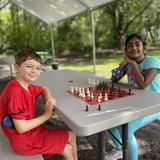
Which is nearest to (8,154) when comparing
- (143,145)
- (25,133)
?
(25,133)

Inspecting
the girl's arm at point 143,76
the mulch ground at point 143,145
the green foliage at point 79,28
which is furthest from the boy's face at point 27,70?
the green foliage at point 79,28

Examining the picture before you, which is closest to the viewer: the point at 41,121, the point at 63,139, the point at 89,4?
the point at 41,121

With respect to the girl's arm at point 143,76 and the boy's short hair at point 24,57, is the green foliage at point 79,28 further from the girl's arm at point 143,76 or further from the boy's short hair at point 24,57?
the boy's short hair at point 24,57

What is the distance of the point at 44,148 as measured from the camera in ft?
6.27

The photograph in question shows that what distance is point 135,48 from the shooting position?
8.59 feet

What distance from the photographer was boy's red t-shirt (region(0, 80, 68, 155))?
1742 mm

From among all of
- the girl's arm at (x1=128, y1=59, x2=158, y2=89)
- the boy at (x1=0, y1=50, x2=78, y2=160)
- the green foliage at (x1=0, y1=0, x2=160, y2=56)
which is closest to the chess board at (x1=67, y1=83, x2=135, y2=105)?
the girl's arm at (x1=128, y1=59, x2=158, y2=89)

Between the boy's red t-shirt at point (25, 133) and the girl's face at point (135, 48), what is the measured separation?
1.11 m

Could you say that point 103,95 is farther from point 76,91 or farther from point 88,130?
point 88,130

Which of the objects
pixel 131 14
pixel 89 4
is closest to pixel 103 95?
pixel 89 4

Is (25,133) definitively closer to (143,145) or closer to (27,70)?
(27,70)

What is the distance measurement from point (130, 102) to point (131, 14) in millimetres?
15289

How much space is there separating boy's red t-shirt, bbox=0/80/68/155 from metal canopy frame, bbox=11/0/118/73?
9.85 feet

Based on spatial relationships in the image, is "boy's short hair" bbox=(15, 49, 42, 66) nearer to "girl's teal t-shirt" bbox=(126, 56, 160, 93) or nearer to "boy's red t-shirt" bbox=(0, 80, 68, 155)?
"boy's red t-shirt" bbox=(0, 80, 68, 155)
